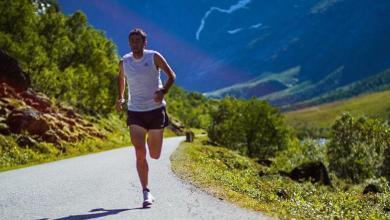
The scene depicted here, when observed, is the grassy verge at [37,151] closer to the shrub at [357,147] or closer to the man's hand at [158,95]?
the man's hand at [158,95]

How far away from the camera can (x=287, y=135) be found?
8981cm

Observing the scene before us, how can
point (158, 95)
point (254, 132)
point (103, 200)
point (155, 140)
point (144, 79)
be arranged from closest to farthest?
point (158, 95) → point (144, 79) → point (155, 140) → point (103, 200) → point (254, 132)

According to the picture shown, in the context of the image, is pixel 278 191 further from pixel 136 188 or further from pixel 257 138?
pixel 257 138

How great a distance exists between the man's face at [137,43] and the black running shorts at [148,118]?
1.29 metres

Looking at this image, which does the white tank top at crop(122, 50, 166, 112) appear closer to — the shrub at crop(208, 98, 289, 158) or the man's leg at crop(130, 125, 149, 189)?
the man's leg at crop(130, 125, 149, 189)

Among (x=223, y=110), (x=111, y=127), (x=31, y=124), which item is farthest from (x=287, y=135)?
(x=31, y=124)

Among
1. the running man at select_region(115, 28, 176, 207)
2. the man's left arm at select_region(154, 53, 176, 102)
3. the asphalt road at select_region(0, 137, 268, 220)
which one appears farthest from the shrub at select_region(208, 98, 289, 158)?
the running man at select_region(115, 28, 176, 207)

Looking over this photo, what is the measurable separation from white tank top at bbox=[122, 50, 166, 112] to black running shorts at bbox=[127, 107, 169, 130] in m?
0.09

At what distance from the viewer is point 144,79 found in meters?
11.5

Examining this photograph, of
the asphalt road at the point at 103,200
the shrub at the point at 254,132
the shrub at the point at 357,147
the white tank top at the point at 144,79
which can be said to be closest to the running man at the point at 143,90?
the white tank top at the point at 144,79

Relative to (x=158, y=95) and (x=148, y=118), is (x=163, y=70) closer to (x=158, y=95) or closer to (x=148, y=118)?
(x=158, y=95)

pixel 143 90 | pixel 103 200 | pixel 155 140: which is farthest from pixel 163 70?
pixel 103 200

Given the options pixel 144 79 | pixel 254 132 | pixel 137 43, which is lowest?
pixel 254 132

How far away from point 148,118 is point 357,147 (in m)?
79.6
